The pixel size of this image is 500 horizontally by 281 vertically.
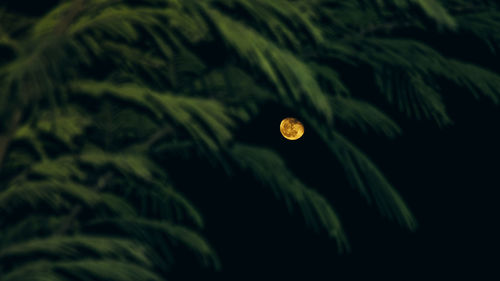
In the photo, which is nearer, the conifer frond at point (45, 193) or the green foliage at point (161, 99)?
the green foliage at point (161, 99)

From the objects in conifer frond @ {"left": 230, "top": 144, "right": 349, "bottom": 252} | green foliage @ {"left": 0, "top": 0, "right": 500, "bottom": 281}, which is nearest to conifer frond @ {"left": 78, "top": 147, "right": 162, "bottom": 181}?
green foliage @ {"left": 0, "top": 0, "right": 500, "bottom": 281}

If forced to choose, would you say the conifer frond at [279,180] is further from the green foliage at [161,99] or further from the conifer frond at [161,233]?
the conifer frond at [161,233]

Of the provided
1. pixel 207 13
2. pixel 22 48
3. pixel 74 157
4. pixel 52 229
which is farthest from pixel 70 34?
pixel 52 229

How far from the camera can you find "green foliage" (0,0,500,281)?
0.97 meters

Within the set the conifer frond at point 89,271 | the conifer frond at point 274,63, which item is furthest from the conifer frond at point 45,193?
the conifer frond at point 274,63

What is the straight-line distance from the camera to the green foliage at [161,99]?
0.97 meters

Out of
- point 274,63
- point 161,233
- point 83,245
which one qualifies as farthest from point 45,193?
point 274,63

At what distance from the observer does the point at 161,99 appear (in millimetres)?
981

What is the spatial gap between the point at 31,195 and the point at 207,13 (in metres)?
0.64

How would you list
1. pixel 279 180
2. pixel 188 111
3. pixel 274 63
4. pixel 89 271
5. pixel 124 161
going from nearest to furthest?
pixel 274 63, pixel 188 111, pixel 89 271, pixel 124 161, pixel 279 180

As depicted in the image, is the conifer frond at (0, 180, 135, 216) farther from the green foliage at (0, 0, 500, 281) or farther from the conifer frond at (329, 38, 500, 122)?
the conifer frond at (329, 38, 500, 122)

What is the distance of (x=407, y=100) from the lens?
4.56 ft

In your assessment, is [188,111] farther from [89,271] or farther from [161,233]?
[161,233]

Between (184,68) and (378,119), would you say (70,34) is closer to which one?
(184,68)
